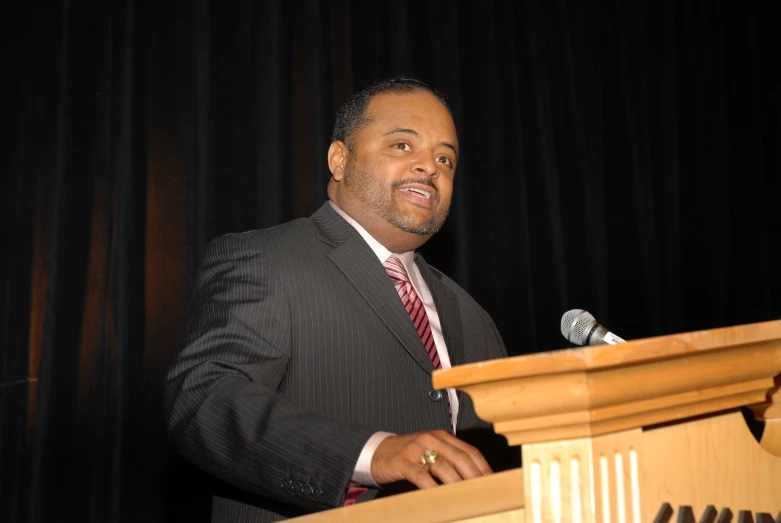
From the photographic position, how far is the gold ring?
121 cm

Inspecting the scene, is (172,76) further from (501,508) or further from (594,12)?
(501,508)

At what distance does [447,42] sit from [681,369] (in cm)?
298

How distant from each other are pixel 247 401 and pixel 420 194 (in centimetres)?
93

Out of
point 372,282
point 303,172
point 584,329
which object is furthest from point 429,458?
point 303,172

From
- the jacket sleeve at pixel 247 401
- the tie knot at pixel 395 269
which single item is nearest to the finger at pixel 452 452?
the jacket sleeve at pixel 247 401

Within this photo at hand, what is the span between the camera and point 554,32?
3943 mm

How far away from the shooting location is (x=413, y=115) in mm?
2270

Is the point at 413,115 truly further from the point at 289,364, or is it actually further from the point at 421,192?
the point at 289,364

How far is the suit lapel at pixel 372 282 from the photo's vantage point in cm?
192

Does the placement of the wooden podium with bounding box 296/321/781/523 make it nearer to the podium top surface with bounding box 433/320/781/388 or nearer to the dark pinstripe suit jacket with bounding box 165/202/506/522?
the podium top surface with bounding box 433/320/781/388

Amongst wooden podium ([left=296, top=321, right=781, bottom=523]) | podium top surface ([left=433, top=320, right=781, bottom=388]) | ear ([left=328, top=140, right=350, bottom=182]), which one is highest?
ear ([left=328, top=140, right=350, bottom=182])

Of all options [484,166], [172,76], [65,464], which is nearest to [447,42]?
[484,166]

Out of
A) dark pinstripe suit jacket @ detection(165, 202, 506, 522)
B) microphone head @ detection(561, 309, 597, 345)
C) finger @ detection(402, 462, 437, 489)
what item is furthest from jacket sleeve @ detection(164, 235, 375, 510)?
microphone head @ detection(561, 309, 597, 345)

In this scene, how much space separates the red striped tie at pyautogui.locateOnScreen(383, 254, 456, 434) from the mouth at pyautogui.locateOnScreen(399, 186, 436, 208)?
18 cm
